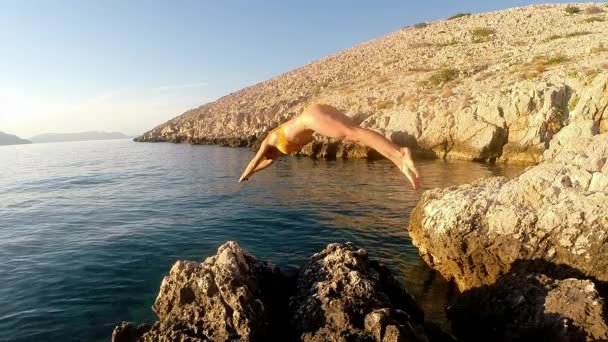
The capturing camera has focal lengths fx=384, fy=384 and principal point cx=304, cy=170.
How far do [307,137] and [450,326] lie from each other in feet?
18.9

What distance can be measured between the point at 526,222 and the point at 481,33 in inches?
3224

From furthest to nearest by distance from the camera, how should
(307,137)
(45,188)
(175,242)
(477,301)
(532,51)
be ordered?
(532,51) → (45,188) → (175,242) → (477,301) → (307,137)

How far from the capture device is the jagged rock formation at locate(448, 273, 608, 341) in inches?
264

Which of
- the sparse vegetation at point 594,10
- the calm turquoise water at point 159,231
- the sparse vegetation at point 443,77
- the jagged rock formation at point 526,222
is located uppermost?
the sparse vegetation at point 594,10

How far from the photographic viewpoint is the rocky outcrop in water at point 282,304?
652cm

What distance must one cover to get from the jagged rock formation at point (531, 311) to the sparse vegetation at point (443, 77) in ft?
155

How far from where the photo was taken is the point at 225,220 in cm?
2006

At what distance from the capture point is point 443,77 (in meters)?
52.4

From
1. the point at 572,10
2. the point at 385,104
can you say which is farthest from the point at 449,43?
the point at 385,104

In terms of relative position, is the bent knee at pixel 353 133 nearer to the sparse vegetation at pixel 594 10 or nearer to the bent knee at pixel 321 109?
the bent knee at pixel 321 109

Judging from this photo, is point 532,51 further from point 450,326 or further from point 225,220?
point 450,326

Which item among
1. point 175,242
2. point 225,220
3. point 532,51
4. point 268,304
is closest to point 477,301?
point 268,304

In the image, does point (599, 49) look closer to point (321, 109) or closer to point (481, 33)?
point (481, 33)

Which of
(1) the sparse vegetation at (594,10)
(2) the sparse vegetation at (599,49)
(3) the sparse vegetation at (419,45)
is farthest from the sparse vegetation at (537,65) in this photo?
(1) the sparse vegetation at (594,10)
